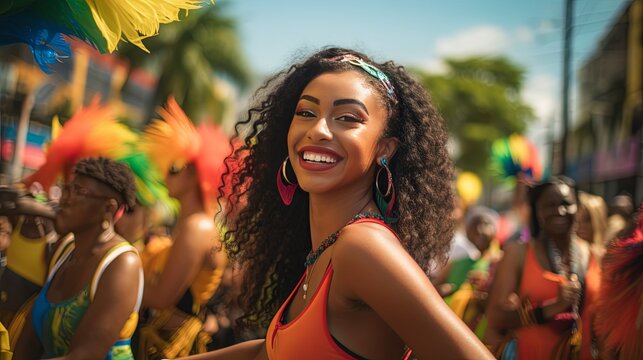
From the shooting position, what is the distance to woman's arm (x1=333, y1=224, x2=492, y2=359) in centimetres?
170

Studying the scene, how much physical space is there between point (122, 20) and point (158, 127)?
A: 2655 millimetres

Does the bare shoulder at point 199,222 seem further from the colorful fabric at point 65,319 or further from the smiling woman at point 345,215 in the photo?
the smiling woman at point 345,215

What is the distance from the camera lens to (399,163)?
7.59ft

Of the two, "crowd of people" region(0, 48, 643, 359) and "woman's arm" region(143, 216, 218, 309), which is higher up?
"crowd of people" region(0, 48, 643, 359)

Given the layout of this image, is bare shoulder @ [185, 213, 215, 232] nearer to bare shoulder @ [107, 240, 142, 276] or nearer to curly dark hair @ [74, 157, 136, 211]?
curly dark hair @ [74, 157, 136, 211]

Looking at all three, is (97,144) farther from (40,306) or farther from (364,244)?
(364,244)

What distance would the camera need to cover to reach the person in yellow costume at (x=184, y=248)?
4.38m

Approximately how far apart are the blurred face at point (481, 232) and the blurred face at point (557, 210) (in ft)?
9.20

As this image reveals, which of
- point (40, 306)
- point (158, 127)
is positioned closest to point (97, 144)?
point (158, 127)

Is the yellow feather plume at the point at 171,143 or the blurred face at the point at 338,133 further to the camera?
the yellow feather plume at the point at 171,143

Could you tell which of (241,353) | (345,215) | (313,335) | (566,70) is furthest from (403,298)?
(566,70)

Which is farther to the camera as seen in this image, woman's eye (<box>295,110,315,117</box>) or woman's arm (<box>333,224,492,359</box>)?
woman's eye (<box>295,110,315,117</box>)

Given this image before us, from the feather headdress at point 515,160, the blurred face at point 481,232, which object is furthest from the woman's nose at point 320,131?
the blurred face at point 481,232

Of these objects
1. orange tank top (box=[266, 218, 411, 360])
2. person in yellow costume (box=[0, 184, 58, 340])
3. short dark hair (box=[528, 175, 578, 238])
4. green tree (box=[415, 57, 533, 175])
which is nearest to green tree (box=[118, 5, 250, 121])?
person in yellow costume (box=[0, 184, 58, 340])
